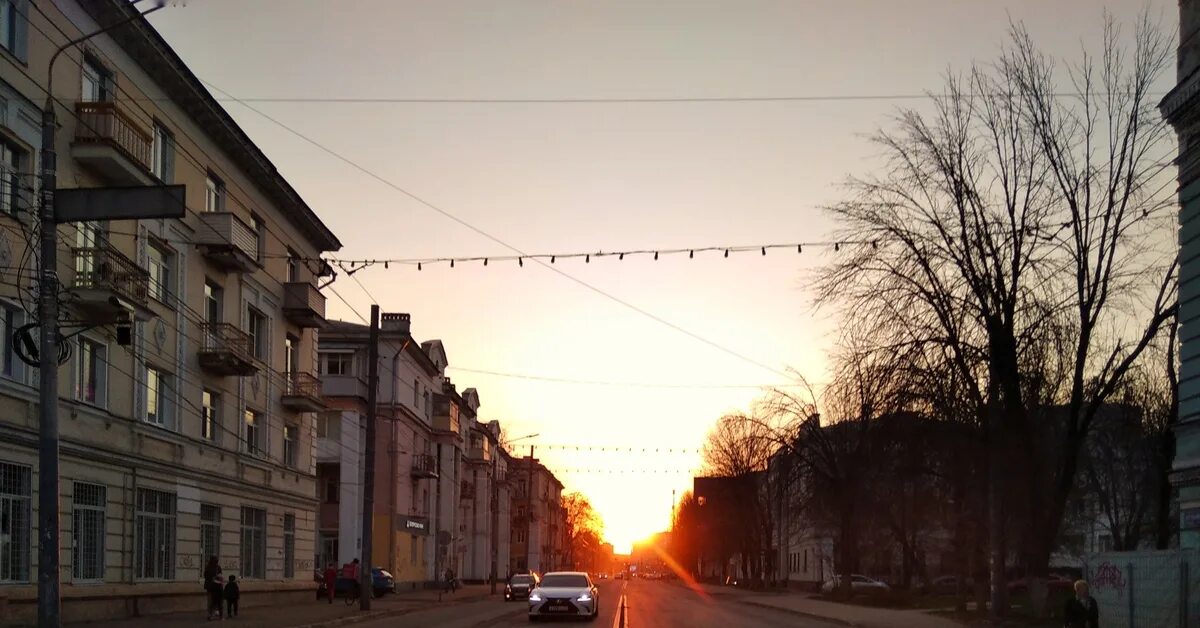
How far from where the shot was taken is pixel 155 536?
106 ft

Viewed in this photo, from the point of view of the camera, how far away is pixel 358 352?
65.0m

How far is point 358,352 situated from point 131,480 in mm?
34855

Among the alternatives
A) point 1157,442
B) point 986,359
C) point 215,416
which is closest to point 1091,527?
point 1157,442

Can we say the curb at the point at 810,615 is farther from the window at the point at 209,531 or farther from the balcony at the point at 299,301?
the balcony at the point at 299,301

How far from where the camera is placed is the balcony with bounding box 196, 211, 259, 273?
3512 centimetres

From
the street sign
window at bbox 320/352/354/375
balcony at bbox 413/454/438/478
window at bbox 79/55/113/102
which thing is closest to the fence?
the street sign

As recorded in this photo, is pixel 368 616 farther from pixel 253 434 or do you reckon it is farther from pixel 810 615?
pixel 810 615

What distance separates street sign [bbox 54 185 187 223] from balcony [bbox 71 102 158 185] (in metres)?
9.83

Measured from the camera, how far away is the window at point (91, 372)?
27684 mm

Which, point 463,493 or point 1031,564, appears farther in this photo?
point 463,493

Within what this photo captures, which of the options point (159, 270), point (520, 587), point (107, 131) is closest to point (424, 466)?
point (520, 587)

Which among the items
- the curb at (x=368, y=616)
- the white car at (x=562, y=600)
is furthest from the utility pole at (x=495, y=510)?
the white car at (x=562, y=600)

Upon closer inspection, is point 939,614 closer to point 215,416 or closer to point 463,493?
point 215,416

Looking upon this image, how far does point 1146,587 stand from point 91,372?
79.1 ft
